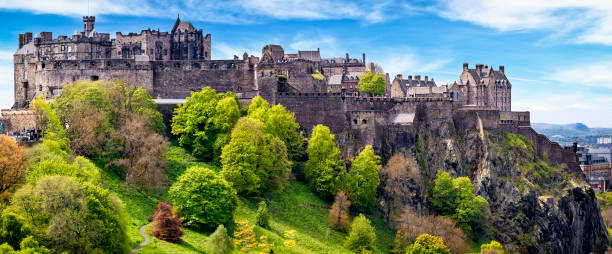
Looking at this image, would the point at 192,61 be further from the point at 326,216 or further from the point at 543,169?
the point at 543,169

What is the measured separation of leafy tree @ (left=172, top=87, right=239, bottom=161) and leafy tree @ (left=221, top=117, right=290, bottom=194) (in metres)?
2.33

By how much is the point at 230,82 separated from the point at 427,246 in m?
32.2

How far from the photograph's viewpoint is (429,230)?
224 feet

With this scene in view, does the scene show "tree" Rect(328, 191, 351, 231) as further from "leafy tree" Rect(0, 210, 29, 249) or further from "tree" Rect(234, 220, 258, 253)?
"leafy tree" Rect(0, 210, 29, 249)

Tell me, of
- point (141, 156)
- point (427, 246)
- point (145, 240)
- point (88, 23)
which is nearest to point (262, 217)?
point (141, 156)

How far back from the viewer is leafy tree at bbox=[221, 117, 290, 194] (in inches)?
2484

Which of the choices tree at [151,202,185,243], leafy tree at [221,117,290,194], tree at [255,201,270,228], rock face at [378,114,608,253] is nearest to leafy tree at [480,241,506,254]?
rock face at [378,114,608,253]

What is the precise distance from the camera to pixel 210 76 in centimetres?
8162

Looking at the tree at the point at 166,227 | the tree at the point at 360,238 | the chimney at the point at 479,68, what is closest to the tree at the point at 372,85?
the chimney at the point at 479,68

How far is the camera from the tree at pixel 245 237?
2114 inches

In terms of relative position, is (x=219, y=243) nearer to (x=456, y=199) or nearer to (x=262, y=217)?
(x=262, y=217)

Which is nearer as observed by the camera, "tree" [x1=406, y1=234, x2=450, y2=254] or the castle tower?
"tree" [x1=406, y1=234, x2=450, y2=254]

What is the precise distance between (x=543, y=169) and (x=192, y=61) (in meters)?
43.8

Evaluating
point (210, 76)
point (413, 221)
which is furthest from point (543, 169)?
point (210, 76)
